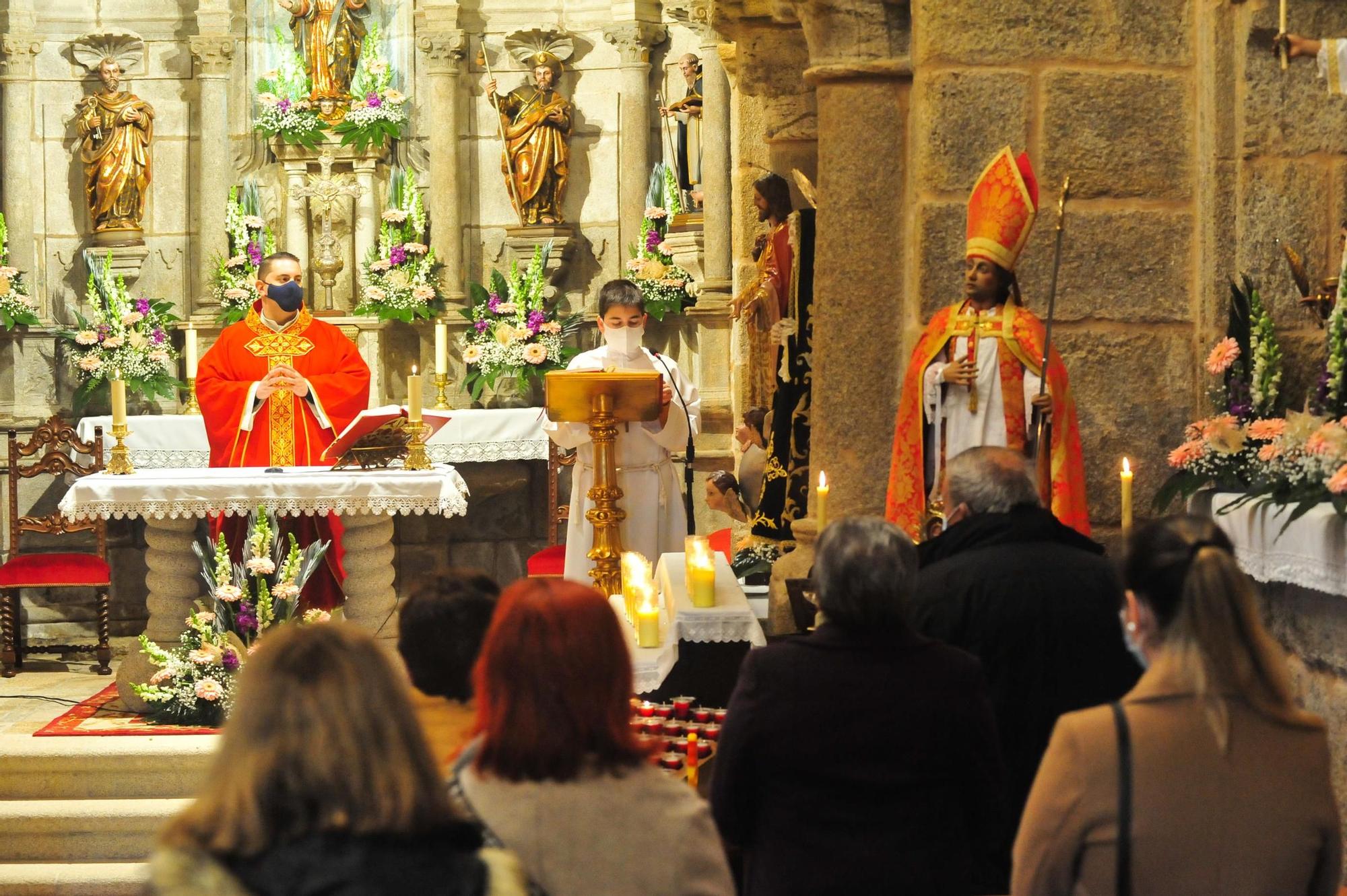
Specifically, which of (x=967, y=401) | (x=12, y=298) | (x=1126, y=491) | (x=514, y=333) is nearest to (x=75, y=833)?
(x=967, y=401)

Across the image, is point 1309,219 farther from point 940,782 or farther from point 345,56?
point 345,56

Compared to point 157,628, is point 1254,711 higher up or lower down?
higher up

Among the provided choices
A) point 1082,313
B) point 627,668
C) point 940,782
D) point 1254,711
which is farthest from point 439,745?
Answer: point 1082,313

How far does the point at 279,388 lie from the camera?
24.7 ft

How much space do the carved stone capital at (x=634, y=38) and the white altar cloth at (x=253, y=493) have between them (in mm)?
4846

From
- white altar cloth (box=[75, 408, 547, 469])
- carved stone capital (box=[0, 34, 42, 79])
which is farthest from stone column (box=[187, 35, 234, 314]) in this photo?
white altar cloth (box=[75, 408, 547, 469])

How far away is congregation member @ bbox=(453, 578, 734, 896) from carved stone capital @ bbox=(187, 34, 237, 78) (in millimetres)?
9685

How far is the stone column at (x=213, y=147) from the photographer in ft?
36.2

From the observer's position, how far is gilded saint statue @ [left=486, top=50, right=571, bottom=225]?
35.8 ft

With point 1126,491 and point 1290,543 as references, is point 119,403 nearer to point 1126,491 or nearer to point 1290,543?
point 1126,491

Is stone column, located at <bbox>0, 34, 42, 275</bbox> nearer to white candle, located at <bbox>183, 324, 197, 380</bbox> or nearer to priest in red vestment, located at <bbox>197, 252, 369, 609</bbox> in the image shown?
white candle, located at <bbox>183, 324, 197, 380</bbox>

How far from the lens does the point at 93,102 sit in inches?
427

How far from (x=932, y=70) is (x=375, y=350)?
21.5ft

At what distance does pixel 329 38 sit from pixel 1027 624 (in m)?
9.17
